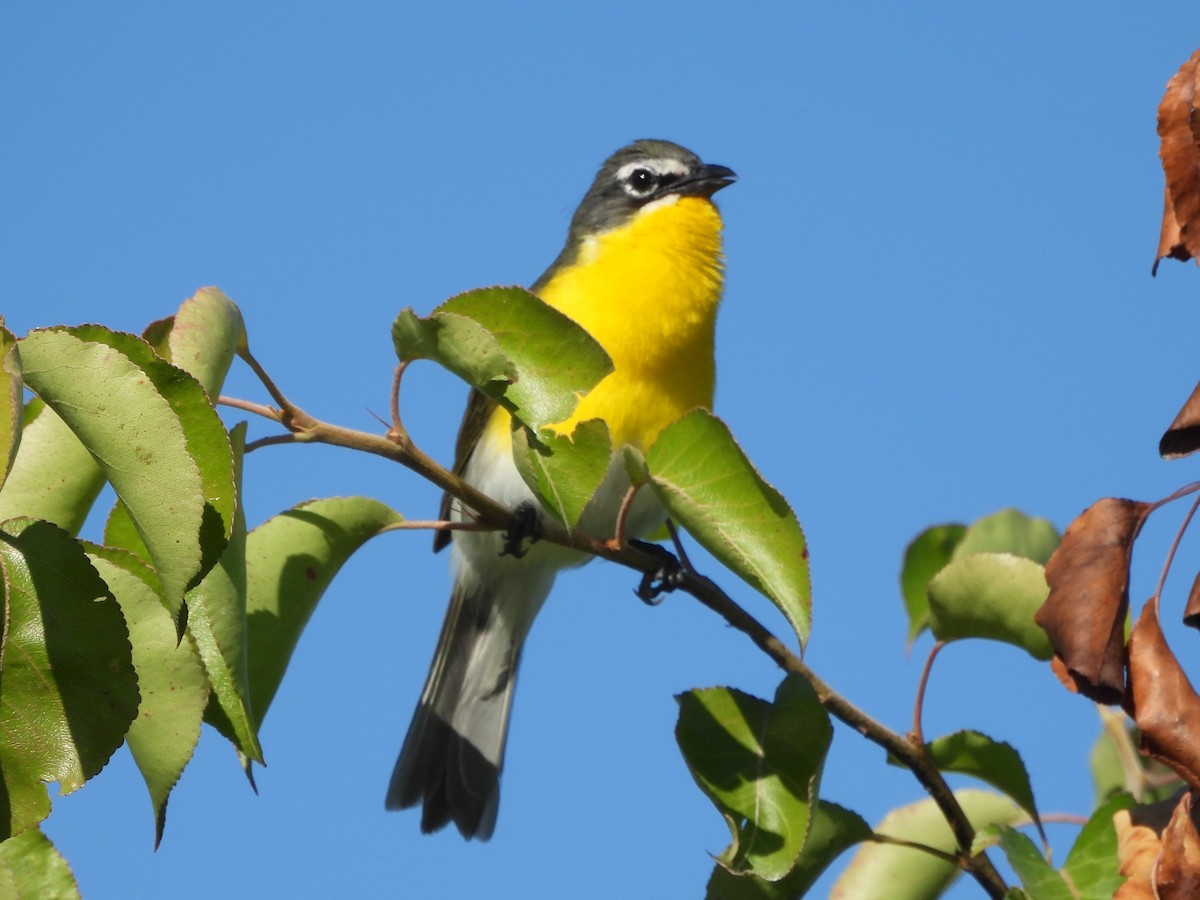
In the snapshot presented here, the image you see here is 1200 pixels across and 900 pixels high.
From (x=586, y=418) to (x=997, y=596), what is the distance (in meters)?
1.82

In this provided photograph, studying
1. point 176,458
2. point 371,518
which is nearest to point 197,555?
point 176,458

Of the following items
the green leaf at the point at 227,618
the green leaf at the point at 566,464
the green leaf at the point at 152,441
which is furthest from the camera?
the green leaf at the point at 566,464

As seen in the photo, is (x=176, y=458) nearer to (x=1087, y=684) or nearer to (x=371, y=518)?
(x=371, y=518)

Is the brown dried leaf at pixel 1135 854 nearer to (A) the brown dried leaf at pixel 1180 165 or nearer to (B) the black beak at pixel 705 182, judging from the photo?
(A) the brown dried leaf at pixel 1180 165

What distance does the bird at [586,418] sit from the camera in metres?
4.43

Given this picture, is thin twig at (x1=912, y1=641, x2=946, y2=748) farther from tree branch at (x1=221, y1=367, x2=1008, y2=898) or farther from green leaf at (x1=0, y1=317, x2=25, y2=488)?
green leaf at (x1=0, y1=317, x2=25, y2=488)

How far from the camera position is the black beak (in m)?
5.45

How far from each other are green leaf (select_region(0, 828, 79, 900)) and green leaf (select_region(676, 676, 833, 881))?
102 cm

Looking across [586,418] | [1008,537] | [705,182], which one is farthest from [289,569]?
[705,182]

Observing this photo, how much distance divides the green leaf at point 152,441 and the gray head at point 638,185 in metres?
3.61

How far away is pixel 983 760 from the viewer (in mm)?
2613

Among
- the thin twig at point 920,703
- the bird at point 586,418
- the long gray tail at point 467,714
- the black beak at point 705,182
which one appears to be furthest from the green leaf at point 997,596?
the black beak at point 705,182

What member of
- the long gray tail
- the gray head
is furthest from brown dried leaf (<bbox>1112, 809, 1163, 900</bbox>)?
the gray head

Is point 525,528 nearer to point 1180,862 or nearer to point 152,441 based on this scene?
point 1180,862
